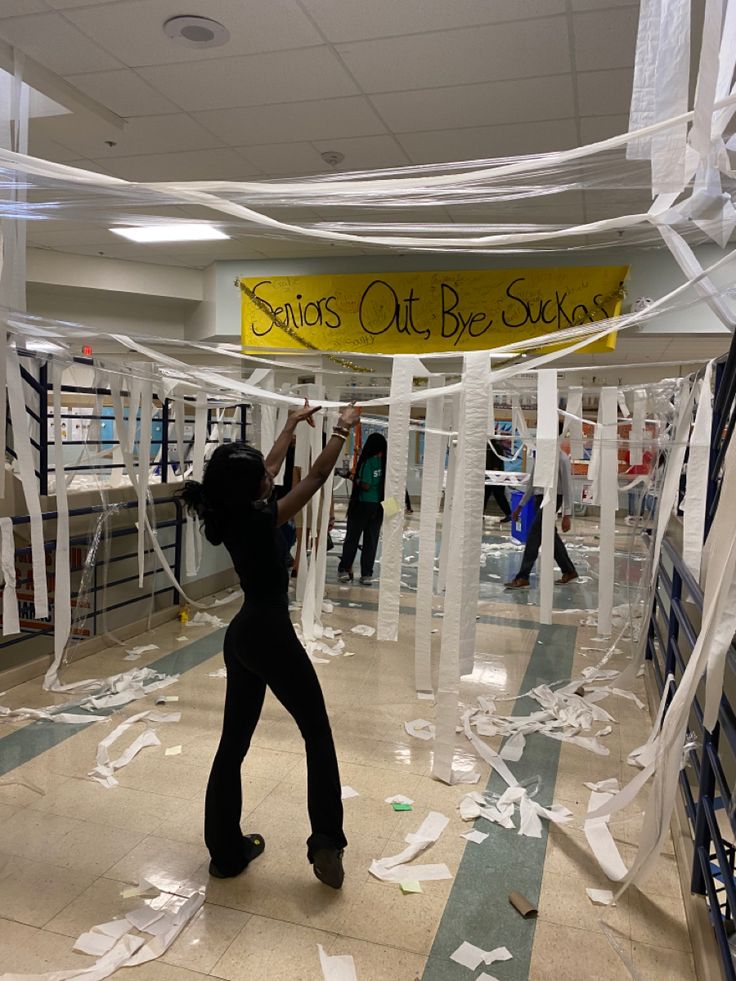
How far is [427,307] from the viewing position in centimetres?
620

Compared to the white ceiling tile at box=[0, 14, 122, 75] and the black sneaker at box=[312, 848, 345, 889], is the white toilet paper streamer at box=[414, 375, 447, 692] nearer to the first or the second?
the black sneaker at box=[312, 848, 345, 889]

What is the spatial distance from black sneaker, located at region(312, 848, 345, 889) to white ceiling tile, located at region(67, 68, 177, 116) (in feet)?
12.1

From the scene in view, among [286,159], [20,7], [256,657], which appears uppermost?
[286,159]

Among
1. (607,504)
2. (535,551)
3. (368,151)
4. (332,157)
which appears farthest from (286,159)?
(535,551)

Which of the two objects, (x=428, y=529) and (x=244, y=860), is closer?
(x=244, y=860)

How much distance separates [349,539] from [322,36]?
438 centimetres

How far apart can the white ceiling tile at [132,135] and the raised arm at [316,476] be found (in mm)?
2756

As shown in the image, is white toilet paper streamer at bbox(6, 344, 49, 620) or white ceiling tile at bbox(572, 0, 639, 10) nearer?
white toilet paper streamer at bbox(6, 344, 49, 620)

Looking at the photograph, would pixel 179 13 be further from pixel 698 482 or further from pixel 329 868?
pixel 329 868

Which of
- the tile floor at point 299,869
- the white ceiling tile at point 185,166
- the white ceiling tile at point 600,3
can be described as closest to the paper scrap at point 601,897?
the tile floor at point 299,869

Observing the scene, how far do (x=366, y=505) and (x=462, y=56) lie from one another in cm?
388

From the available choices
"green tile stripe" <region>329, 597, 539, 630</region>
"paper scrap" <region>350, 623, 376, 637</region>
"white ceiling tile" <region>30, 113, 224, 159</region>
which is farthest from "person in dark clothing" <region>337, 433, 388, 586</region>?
"white ceiling tile" <region>30, 113, 224, 159</region>

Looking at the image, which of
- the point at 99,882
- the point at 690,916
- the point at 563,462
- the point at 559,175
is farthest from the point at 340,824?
the point at 563,462

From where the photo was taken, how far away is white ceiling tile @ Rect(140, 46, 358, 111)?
334 cm
